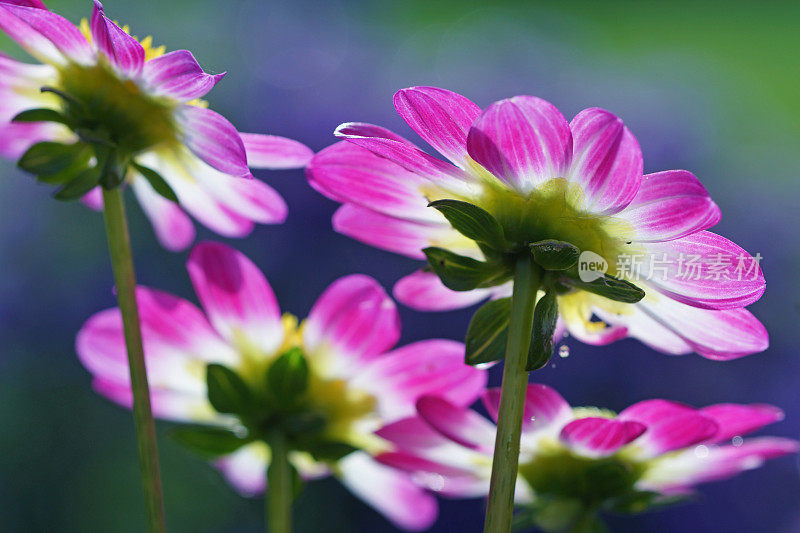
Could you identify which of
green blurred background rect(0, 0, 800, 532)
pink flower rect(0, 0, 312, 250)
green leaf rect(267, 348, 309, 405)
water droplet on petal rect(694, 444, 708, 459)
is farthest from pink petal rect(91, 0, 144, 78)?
green blurred background rect(0, 0, 800, 532)

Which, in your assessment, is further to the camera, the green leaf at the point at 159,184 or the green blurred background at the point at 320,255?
the green blurred background at the point at 320,255

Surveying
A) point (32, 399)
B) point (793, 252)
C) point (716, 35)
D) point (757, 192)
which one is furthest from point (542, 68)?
point (716, 35)

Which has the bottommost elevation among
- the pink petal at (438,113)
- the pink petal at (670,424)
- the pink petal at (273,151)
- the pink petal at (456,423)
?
the pink petal at (456,423)

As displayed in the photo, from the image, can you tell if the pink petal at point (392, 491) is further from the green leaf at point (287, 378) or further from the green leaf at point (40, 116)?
the green leaf at point (40, 116)

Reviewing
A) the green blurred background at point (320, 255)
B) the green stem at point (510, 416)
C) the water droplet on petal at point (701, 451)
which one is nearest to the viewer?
the green stem at point (510, 416)

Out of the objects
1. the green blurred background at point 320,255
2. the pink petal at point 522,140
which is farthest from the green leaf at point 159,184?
the green blurred background at point 320,255

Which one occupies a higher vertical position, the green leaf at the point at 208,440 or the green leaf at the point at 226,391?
the green leaf at the point at 226,391

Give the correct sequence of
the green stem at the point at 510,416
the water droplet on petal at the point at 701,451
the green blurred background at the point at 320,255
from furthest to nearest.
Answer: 1. the green blurred background at the point at 320,255
2. the water droplet on petal at the point at 701,451
3. the green stem at the point at 510,416
